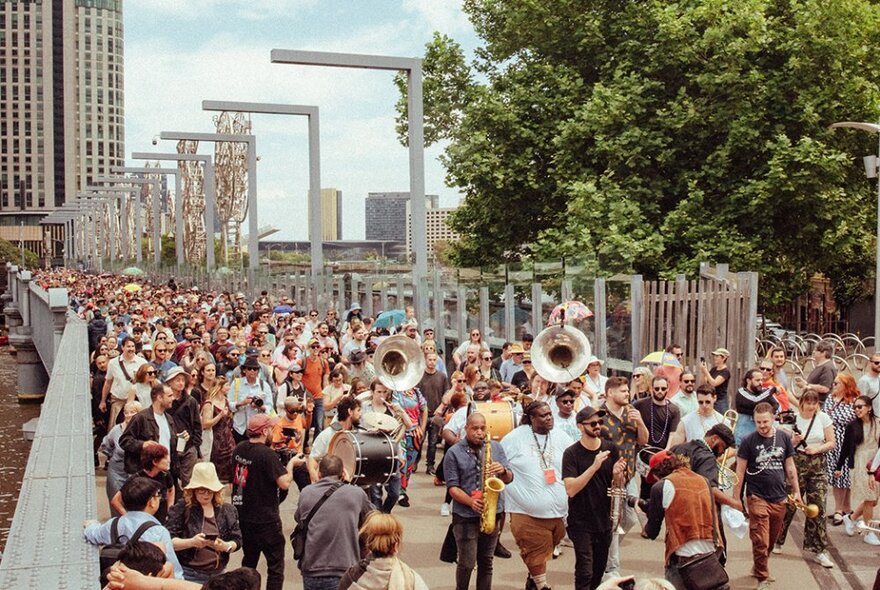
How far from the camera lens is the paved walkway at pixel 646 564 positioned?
9.31 metres

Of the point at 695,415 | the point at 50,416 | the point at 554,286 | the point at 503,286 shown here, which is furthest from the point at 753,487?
the point at 503,286

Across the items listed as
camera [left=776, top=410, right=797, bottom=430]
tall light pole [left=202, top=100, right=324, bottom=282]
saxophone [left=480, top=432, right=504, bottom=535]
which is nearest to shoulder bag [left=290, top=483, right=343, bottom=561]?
saxophone [left=480, top=432, right=504, bottom=535]

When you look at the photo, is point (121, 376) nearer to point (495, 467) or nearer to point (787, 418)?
point (495, 467)

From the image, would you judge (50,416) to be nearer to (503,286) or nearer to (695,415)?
(695,415)

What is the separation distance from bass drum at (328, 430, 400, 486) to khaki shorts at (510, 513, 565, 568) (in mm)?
1026

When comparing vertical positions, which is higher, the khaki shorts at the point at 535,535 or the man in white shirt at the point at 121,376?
the man in white shirt at the point at 121,376

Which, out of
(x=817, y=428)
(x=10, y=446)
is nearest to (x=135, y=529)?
(x=817, y=428)

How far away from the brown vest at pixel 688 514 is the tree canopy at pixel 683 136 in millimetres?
14783

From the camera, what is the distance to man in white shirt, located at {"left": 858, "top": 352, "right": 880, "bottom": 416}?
11.8 metres

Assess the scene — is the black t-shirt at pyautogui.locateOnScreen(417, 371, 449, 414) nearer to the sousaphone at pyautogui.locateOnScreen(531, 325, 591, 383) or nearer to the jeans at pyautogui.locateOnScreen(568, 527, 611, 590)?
the sousaphone at pyautogui.locateOnScreen(531, 325, 591, 383)

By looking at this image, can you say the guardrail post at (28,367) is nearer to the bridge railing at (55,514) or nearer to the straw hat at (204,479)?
the bridge railing at (55,514)

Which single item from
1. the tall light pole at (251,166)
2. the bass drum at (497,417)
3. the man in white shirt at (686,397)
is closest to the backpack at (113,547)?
the bass drum at (497,417)

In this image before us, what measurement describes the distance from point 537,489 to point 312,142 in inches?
760

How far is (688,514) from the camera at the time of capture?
727cm
